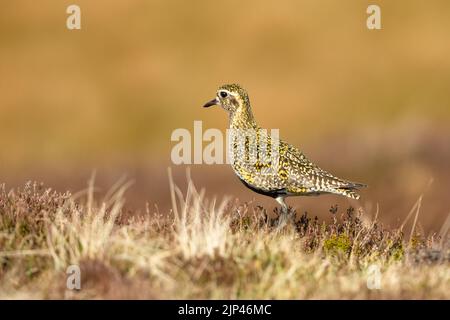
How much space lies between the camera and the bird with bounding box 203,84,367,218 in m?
13.0

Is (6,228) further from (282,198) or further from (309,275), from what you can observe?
(282,198)

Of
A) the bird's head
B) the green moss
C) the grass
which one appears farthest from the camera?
the bird's head

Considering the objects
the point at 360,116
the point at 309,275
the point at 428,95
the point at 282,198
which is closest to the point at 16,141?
the point at 360,116

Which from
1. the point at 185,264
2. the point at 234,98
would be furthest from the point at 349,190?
the point at 185,264

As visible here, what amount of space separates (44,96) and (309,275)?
30.4 m

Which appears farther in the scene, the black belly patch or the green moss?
the black belly patch

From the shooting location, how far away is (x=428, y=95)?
35.0m

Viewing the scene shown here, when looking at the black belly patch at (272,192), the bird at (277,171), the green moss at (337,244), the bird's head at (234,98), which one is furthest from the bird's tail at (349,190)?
the bird's head at (234,98)

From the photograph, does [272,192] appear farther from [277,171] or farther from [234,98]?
[234,98]

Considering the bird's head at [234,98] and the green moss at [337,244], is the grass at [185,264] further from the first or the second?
the bird's head at [234,98]

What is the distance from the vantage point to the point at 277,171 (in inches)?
512

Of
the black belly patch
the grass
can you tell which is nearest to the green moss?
the grass

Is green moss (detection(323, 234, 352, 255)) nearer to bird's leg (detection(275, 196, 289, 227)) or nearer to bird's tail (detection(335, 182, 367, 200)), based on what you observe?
bird's leg (detection(275, 196, 289, 227))

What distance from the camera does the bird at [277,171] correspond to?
13.0m
